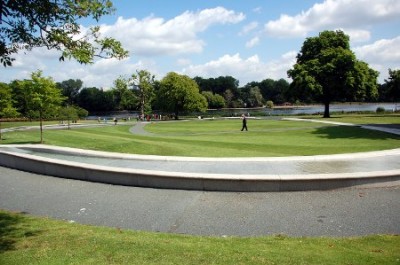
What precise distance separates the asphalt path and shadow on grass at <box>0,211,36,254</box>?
82 centimetres

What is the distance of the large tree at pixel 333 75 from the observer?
168 feet

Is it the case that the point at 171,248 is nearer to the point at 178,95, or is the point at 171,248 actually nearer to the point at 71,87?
the point at 178,95

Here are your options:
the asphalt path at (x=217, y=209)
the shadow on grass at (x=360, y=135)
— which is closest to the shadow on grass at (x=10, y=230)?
the asphalt path at (x=217, y=209)

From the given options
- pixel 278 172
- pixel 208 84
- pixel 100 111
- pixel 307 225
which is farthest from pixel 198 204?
pixel 208 84

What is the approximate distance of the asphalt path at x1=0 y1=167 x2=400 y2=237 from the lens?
7656 millimetres

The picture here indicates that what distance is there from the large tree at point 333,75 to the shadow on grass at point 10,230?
153ft

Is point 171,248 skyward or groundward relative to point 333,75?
groundward

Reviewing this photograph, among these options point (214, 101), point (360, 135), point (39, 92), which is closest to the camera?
point (39, 92)

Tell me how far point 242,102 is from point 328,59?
324ft

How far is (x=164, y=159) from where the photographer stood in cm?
1473

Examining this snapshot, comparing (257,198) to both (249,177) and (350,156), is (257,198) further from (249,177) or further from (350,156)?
(350,156)

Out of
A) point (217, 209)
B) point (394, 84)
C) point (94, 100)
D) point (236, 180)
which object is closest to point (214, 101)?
point (94, 100)

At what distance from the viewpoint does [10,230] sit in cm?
720

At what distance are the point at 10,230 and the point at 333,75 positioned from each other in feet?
167
